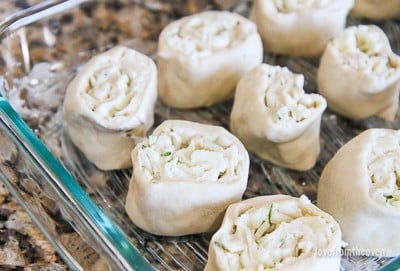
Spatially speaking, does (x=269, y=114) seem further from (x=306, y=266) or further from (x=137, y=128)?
(x=306, y=266)

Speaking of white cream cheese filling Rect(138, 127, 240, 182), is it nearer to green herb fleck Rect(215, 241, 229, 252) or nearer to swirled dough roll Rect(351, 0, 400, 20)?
green herb fleck Rect(215, 241, 229, 252)

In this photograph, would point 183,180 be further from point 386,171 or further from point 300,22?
point 300,22

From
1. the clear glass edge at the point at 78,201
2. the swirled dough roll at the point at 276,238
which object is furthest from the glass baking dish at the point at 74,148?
the swirled dough roll at the point at 276,238

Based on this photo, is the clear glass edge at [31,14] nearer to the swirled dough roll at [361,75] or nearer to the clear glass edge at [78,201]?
the clear glass edge at [78,201]

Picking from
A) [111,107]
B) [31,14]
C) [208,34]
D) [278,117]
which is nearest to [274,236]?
[278,117]

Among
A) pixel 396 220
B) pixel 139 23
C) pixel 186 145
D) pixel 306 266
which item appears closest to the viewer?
pixel 306 266

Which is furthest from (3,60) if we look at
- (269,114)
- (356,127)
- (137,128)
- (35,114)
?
(356,127)
